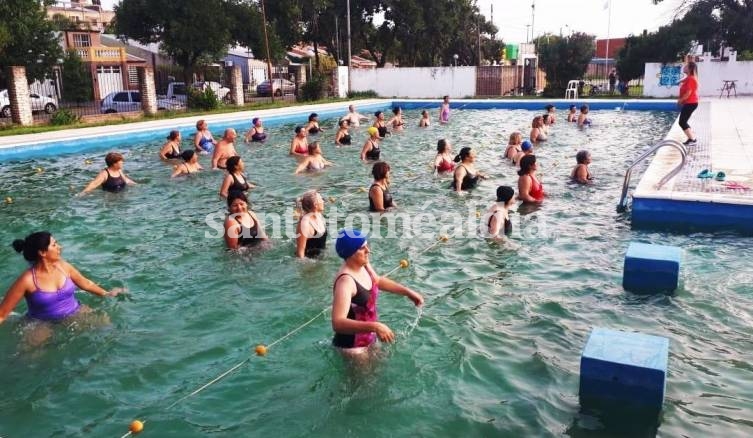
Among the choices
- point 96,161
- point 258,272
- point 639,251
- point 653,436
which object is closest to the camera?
point 653,436

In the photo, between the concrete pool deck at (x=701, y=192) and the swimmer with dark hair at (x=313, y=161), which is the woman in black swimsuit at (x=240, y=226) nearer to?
the concrete pool deck at (x=701, y=192)

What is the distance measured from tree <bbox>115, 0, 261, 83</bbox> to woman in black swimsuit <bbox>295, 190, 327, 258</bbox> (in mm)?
27671

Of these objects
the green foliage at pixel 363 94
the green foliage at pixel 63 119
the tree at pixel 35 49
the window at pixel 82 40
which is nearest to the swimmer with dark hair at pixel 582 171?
the green foliage at pixel 63 119

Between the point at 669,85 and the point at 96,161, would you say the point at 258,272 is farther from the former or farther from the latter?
the point at 669,85

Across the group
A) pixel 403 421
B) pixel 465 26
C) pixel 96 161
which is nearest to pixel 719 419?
pixel 403 421

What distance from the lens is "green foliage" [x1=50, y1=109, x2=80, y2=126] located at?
22.5 meters

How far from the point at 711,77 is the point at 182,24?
2759 centimetres

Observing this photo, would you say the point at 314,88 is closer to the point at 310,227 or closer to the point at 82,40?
the point at 82,40

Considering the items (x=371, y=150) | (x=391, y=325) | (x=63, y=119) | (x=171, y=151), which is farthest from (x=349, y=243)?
(x=63, y=119)

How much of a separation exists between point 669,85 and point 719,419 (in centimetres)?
3221

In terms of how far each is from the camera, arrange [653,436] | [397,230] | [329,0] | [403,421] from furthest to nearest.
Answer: [329,0] < [397,230] < [403,421] < [653,436]

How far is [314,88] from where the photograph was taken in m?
34.9

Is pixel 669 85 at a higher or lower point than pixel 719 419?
higher

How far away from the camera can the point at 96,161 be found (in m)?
16.8
